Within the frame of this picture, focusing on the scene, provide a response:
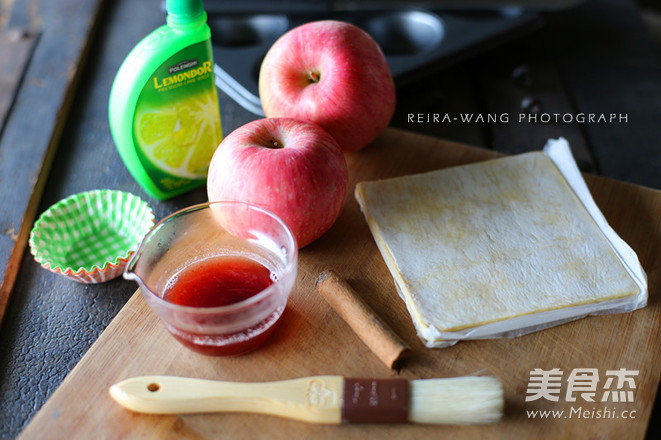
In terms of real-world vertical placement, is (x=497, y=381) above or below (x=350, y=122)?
below

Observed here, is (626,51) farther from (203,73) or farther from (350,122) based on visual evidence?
(203,73)

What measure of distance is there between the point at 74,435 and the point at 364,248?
49cm

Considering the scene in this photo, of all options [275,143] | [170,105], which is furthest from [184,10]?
[275,143]

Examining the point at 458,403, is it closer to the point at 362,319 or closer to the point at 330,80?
the point at 362,319

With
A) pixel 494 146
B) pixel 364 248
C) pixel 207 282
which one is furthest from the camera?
pixel 494 146

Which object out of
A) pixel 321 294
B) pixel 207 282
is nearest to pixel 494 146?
pixel 321 294

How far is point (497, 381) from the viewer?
2.32ft

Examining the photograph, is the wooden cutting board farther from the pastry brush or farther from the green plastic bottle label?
the green plastic bottle label

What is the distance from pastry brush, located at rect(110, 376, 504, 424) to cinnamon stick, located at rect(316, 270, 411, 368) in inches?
2.2

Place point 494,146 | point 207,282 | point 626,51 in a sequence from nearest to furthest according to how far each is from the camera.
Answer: point 207,282 < point 494,146 < point 626,51

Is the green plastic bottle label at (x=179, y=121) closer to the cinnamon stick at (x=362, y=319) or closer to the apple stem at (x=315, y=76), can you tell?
the apple stem at (x=315, y=76)

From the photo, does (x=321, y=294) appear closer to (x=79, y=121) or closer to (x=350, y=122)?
(x=350, y=122)

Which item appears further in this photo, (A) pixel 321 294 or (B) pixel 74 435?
(A) pixel 321 294

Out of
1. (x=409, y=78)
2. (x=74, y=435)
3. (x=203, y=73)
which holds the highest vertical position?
(x=203, y=73)
